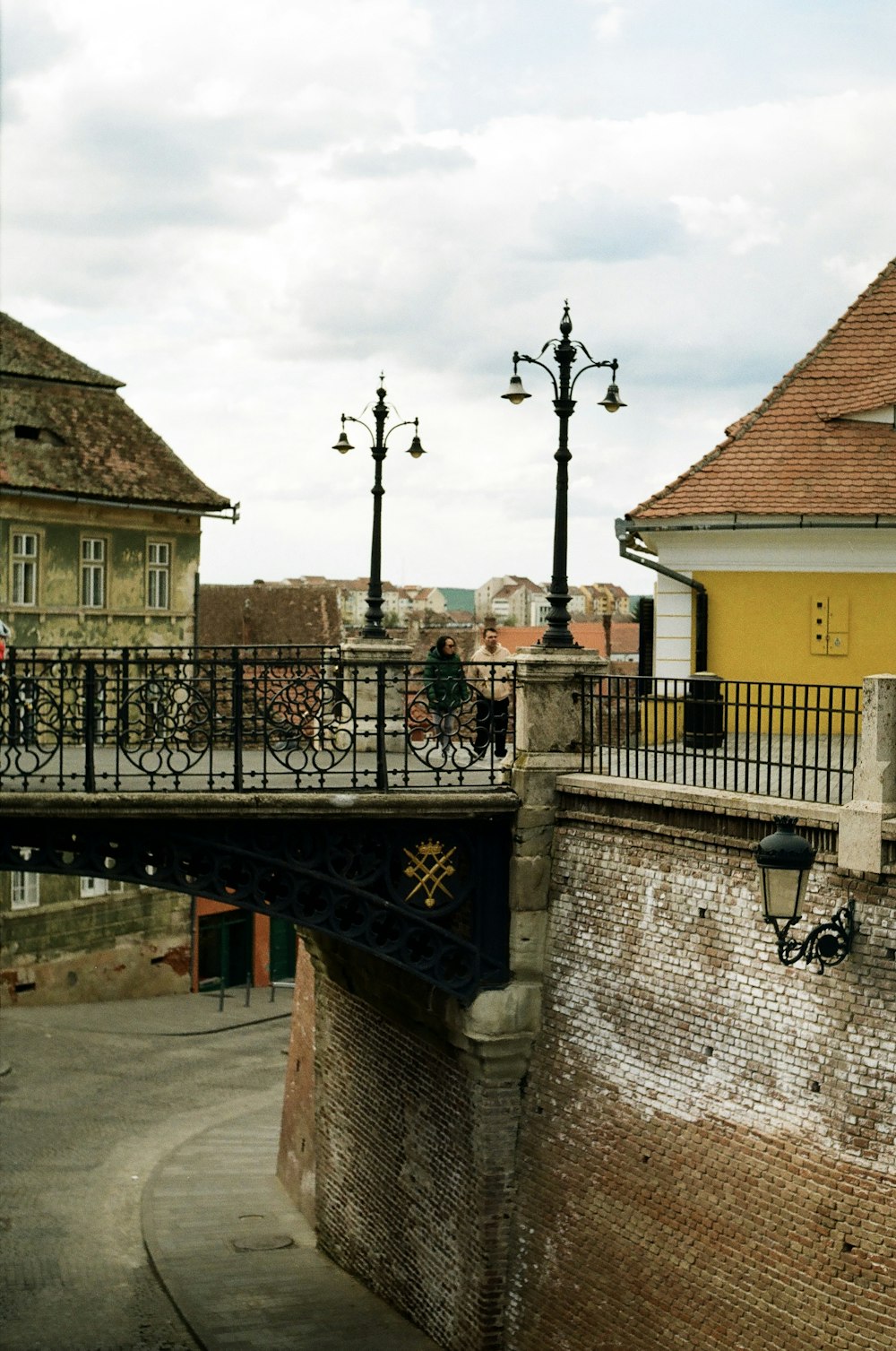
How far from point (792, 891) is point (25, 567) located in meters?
22.9

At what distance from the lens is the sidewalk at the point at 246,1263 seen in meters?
15.6

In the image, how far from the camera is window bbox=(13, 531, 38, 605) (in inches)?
1196

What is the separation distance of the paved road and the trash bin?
7.51 m

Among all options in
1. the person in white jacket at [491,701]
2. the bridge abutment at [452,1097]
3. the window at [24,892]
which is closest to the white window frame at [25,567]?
the window at [24,892]

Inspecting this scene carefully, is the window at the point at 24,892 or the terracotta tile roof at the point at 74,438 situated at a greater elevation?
the terracotta tile roof at the point at 74,438

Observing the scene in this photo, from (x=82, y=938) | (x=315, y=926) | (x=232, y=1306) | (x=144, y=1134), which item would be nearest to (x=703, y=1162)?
(x=315, y=926)

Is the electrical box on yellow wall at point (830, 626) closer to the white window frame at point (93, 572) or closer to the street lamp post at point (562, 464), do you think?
the street lamp post at point (562, 464)

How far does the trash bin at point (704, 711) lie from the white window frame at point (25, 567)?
684 inches

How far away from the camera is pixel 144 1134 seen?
76.1ft

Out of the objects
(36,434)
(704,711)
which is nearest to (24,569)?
(36,434)

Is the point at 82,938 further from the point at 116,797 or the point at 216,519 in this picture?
the point at 116,797

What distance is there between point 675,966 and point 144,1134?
1304 centimetres

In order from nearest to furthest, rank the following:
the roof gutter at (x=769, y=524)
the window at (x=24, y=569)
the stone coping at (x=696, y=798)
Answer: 1. the stone coping at (x=696, y=798)
2. the roof gutter at (x=769, y=524)
3. the window at (x=24, y=569)

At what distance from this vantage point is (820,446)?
18141 mm
